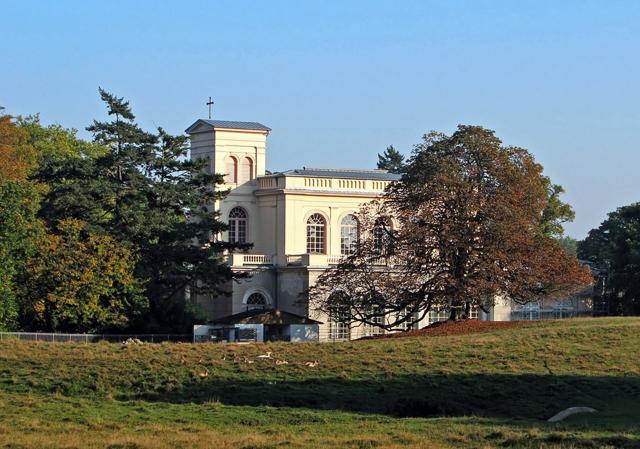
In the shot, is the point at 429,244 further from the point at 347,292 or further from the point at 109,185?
the point at 109,185

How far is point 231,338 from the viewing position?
5669cm

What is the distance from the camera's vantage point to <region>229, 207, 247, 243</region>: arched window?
68.6m

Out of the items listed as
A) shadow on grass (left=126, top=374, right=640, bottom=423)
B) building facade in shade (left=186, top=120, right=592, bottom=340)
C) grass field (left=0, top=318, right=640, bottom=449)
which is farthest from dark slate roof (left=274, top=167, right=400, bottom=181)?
shadow on grass (left=126, top=374, right=640, bottom=423)

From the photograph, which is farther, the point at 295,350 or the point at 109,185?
the point at 109,185

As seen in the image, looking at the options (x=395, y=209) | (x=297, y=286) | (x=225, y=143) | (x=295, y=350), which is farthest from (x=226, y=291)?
(x=295, y=350)

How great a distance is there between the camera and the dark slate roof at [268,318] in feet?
197

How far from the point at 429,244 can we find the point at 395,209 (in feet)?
8.81

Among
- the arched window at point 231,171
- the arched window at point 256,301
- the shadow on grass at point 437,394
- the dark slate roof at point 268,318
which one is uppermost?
the arched window at point 231,171

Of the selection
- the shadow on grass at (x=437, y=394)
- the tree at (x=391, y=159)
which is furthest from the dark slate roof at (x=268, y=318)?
the tree at (x=391, y=159)

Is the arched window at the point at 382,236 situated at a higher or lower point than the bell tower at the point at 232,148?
lower

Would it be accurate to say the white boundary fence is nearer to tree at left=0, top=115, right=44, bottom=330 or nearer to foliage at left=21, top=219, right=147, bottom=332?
foliage at left=21, top=219, right=147, bottom=332

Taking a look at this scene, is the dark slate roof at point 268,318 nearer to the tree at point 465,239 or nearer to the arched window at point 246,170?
the tree at point 465,239

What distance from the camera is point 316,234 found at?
2687 inches

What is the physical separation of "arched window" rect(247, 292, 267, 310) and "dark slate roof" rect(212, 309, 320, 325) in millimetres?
4094
